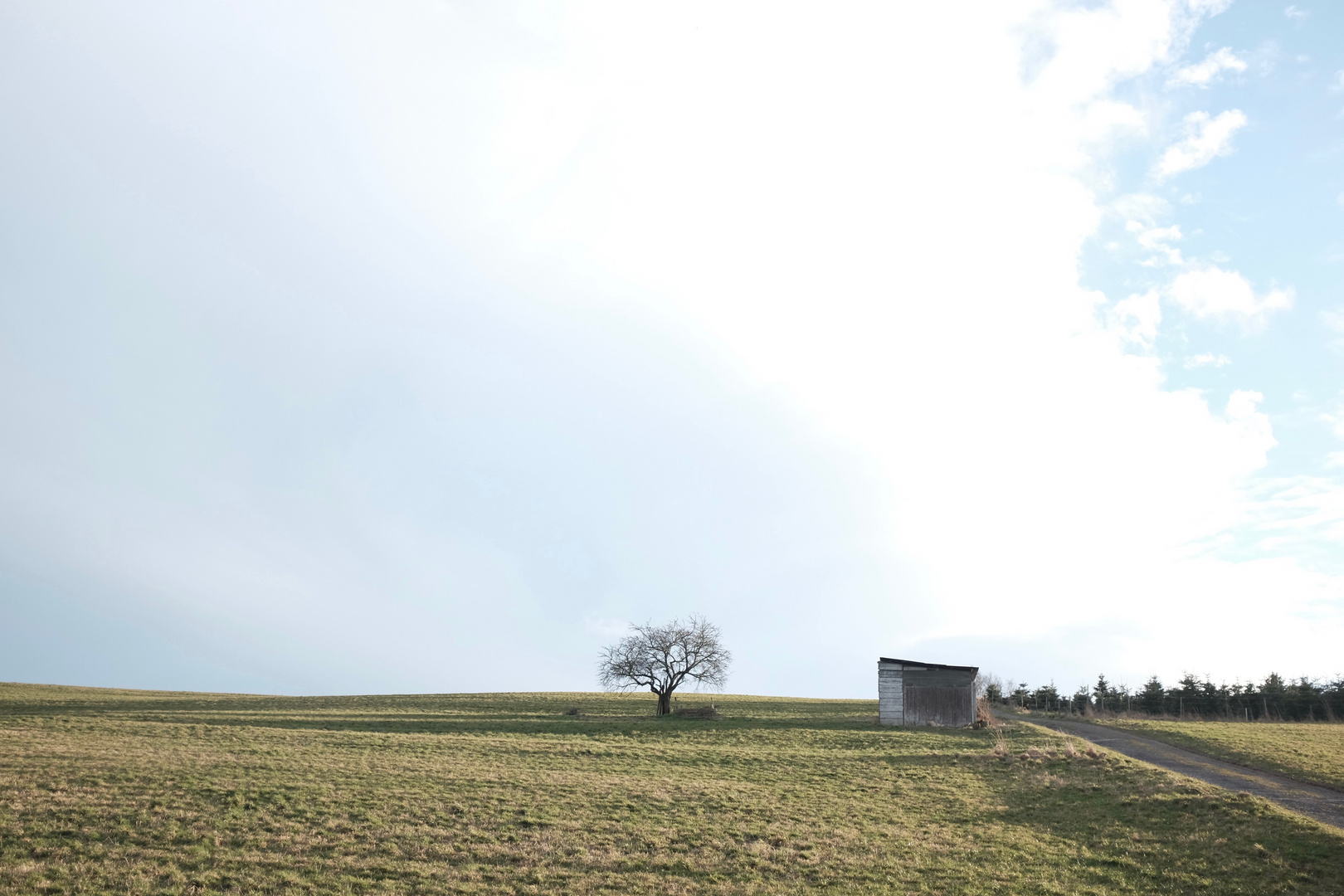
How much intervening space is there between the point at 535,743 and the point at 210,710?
2923cm

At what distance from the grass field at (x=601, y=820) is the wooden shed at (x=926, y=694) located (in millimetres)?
16551

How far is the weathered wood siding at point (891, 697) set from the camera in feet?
183

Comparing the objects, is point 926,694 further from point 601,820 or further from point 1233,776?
point 601,820

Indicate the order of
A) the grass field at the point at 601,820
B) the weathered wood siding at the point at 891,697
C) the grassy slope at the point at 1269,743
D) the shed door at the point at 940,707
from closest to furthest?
the grass field at the point at 601,820, the grassy slope at the point at 1269,743, the shed door at the point at 940,707, the weathered wood siding at the point at 891,697

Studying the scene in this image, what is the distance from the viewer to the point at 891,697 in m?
56.6

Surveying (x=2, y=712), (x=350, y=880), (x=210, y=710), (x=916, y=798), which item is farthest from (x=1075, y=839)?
(x=2, y=712)

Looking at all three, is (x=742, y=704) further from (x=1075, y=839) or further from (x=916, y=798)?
(x=1075, y=839)

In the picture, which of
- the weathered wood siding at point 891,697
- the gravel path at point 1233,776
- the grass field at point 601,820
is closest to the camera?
the grass field at point 601,820

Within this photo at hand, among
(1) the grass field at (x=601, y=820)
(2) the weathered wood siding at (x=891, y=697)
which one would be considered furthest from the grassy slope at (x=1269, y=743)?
(2) the weathered wood siding at (x=891, y=697)

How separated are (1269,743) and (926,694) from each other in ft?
68.6

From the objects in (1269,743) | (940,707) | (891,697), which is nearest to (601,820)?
(891,697)

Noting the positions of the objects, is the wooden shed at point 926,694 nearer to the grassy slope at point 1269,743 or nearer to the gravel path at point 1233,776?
the gravel path at point 1233,776

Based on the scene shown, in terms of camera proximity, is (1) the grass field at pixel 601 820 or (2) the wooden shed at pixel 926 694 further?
(2) the wooden shed at pixel 926 694

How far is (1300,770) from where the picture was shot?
32.6 metres
